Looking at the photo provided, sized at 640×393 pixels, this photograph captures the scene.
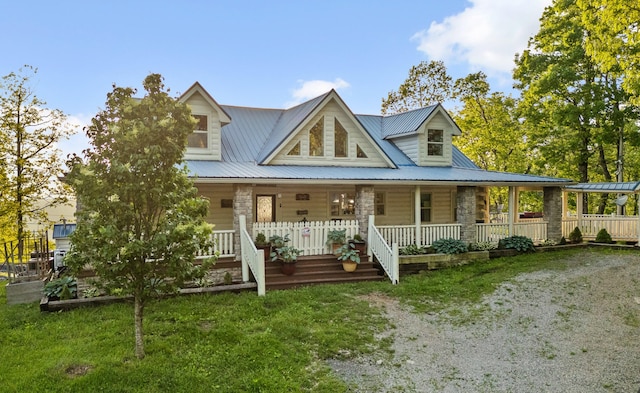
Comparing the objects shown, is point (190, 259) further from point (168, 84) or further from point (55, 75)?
point (55, 75)

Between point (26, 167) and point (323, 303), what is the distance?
16.1 metres

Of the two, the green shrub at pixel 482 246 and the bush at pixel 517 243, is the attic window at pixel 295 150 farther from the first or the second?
the bush at pixel 517 243

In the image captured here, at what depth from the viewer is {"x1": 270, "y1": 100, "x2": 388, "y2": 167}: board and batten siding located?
627 inches

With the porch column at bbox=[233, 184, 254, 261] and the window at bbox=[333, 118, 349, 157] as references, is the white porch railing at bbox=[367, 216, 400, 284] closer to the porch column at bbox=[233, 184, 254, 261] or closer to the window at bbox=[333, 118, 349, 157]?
the window at bbox=[333, 118, 349, 157]

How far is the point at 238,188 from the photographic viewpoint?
13.1m

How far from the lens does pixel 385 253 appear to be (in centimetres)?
1344

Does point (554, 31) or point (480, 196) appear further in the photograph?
point (554, 31)

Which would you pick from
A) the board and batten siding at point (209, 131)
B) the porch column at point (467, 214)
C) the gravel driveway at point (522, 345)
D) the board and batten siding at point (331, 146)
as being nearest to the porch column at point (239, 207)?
the board and batten siding at point (331, 146)

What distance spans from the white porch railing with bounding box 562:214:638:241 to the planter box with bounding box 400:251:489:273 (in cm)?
766

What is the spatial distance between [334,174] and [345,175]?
1.29ft

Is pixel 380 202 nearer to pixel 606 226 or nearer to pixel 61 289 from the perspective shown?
pixel 606 226

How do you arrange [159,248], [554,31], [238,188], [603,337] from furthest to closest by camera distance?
[554,31] → [238,188] → [603,337] → [159,248]

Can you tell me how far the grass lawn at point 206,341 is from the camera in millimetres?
6246

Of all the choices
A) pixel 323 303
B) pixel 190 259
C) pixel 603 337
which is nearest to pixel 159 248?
pixel 190 259
